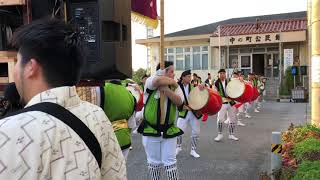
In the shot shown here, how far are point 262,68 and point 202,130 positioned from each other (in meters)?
17.0

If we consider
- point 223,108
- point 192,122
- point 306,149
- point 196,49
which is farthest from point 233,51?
point 306,149

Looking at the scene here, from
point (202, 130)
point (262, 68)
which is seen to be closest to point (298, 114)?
point (202, 130)

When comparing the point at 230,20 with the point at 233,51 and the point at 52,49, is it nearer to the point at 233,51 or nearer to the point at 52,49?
the point at 233,51

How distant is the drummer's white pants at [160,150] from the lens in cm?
Answer: 475

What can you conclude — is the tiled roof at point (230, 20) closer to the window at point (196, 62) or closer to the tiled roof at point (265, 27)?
the window at point (196, 62)

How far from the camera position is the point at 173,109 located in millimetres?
4875

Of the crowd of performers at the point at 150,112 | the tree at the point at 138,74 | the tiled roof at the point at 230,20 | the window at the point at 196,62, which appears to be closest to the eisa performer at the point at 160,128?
the crowd of performers at the point at 150,112

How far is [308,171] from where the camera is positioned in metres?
4.16

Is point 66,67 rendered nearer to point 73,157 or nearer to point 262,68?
point 73,157

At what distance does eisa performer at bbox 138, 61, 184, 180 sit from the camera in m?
4.73

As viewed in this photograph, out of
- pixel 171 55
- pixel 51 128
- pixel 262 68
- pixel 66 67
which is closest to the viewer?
pixel 51 128

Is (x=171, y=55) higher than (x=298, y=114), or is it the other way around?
(x=171, y=55)

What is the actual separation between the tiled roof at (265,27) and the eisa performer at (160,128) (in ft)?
68.7

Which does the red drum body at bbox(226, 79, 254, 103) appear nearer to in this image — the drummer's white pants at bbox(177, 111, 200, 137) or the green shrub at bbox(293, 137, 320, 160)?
the drummer's white pants at bbox(177, 111, 200, 137)
